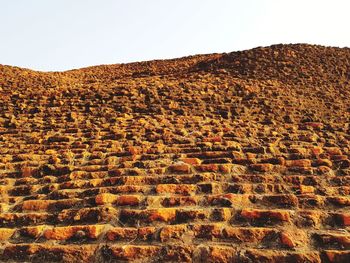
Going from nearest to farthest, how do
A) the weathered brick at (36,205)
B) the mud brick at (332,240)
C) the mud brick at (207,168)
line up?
1. the mud brick at (332,240)
2. the weathered brick at (36,205)
3. the mud brick at (207,168)

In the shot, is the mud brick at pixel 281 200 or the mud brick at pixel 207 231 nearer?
the mud brick at pixel 207 231

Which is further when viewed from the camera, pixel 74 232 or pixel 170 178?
pixel 170 178

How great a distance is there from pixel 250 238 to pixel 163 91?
4450 millimetres

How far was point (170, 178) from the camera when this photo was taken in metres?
2.67

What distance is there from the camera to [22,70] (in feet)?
32.9

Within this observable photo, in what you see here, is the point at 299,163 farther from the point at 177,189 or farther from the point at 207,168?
the point at 177,189

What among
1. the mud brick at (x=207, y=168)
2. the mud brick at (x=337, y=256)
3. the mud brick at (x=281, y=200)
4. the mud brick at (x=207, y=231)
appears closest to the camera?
the mud brick at (x=337, y=256)

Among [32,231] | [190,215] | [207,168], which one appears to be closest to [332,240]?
[190,215]

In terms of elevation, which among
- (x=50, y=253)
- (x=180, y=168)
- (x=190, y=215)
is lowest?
(x=50, y=253)

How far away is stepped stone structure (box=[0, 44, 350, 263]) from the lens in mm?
1912

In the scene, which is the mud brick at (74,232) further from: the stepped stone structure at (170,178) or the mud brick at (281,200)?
the mud brick at (281,200)

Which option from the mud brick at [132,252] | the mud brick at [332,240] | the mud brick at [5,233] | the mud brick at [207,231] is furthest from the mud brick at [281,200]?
the mud brick at [5,233]

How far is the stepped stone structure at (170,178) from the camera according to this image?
1.91 metres


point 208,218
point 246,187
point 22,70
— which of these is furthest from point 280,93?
point 22,70
